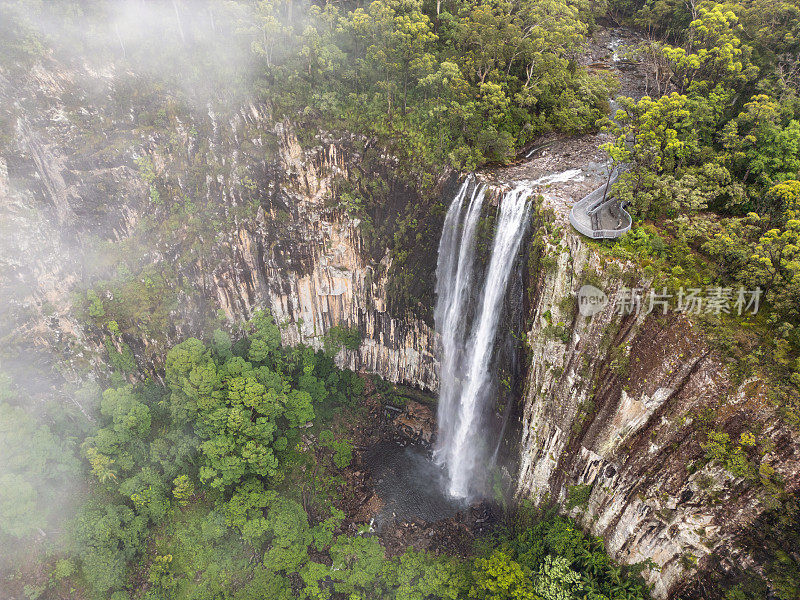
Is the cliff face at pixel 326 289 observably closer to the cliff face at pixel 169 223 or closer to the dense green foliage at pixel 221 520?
the cliff face at pixel 169 223

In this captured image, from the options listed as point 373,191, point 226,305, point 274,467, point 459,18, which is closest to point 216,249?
point 226,305

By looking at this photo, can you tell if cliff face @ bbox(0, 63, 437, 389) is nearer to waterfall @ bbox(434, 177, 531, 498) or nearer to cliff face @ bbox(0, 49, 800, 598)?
cliff face @ bbox(0, 49, 800, 598)

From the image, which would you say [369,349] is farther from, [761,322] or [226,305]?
[761,322]

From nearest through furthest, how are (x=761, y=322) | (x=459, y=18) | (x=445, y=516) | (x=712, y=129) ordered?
(x=761, y=322) < (x=712, y=129) < (x=445, y=516) < (x=459, y=18)

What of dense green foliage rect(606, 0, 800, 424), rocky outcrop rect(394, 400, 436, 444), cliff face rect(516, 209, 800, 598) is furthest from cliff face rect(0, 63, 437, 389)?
dense green foliage rect(606, 0, 800, 424)

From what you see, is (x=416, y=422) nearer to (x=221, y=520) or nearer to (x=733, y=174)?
(x=221, y=520)

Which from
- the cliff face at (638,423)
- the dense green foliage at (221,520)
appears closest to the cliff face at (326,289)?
the cliff face at (638,423)

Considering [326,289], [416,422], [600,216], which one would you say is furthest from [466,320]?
[326,289]
